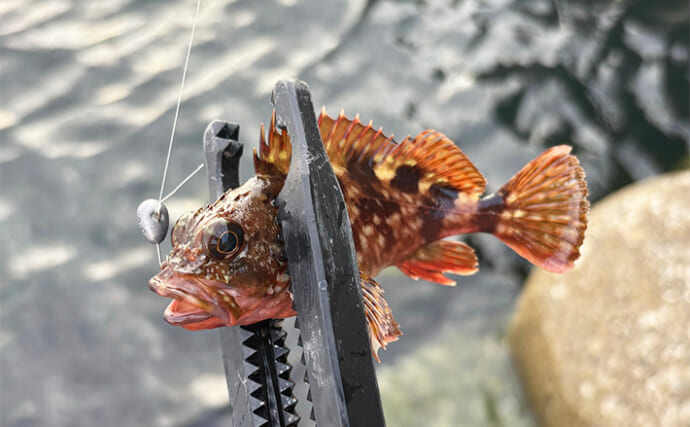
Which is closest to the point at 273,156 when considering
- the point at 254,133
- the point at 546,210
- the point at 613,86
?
the point at 546,210

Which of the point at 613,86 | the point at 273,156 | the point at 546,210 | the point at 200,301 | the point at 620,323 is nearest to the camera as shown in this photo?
the point at 200,301

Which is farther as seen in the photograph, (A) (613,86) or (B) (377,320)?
(A) (613,86)

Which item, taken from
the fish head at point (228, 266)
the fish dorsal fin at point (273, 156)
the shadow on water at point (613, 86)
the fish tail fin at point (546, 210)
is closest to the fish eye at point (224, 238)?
the fish head at point (228, 266)

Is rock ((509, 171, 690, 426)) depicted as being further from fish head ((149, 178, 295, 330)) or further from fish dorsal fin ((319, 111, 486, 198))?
fish head ((149, 178, 295, 330))

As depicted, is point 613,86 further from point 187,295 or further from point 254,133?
point 187,295

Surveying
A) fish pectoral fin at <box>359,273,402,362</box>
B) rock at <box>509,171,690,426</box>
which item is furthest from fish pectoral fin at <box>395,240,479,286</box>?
rock at <box>509,171,690,426</box>

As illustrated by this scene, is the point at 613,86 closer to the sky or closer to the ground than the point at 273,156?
closer to the sky
